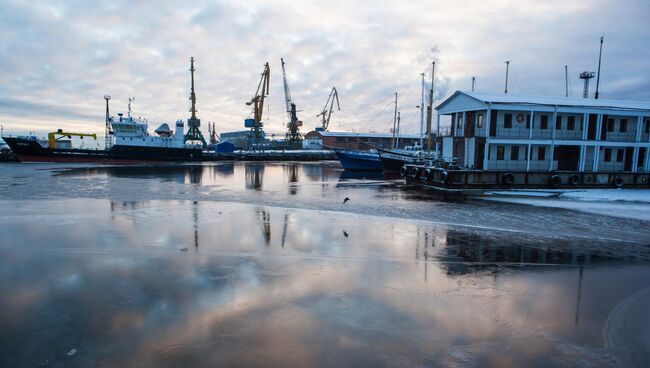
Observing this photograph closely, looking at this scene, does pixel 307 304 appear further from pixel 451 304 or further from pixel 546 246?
pixel 546 246

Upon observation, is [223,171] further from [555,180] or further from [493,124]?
[555,180]

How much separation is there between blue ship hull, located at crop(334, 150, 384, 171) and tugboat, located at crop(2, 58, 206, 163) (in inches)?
1048

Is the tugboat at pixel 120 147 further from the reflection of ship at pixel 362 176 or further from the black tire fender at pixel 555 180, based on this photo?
the black tire fender at pixel 555 180

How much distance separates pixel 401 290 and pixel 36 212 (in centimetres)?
1559

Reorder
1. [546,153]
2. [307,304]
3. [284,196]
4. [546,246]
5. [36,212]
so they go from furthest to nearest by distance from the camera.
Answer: [546,153]
[284,196]
[36,212]
[546,246]
[307,304]

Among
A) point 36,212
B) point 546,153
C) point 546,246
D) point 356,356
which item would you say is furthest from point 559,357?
point 546,153

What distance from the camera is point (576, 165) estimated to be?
31.6m

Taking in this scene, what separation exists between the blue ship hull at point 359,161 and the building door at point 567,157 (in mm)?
21162

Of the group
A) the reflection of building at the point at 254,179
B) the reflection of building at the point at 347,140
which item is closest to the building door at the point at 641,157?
the reflection of building at the point at 254,179

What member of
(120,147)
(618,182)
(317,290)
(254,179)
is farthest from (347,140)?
(317,290)

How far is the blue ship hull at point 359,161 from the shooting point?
50.1 meters

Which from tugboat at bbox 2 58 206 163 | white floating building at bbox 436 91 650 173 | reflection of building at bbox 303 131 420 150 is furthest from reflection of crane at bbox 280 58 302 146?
white floating building at bbox 436 91 650 173

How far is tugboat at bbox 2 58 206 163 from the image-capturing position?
5363 centimetres

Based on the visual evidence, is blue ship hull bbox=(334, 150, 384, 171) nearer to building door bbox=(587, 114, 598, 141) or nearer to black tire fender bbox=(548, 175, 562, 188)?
building door bbox=(587, 114, 598, 141)
